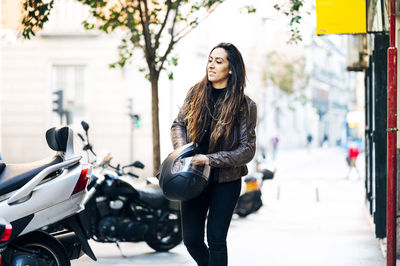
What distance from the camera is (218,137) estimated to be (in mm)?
4699

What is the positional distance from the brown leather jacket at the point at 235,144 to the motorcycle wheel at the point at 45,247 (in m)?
1.16

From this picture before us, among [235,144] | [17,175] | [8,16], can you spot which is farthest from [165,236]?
[8,16]

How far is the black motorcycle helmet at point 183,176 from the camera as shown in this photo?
4.47 metres

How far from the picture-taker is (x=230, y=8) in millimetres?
36469

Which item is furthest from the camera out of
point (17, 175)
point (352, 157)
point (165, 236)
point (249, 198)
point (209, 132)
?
point (352, 157)

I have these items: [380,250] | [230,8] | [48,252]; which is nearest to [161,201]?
[380,250]

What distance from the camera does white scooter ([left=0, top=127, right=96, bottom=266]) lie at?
5008 millimetres

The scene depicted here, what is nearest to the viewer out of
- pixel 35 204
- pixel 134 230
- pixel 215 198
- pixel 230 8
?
pixel 215 198

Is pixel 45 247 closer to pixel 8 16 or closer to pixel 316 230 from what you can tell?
pixel 316 230

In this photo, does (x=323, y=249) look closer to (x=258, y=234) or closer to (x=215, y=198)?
(x=258, y=234)

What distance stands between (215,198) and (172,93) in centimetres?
2277

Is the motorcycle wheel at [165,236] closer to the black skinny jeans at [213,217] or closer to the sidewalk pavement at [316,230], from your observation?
the sidewalk pavement at [316,230]

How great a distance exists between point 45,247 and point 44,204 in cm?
29

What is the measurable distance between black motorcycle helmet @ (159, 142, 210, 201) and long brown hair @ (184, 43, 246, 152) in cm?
21
